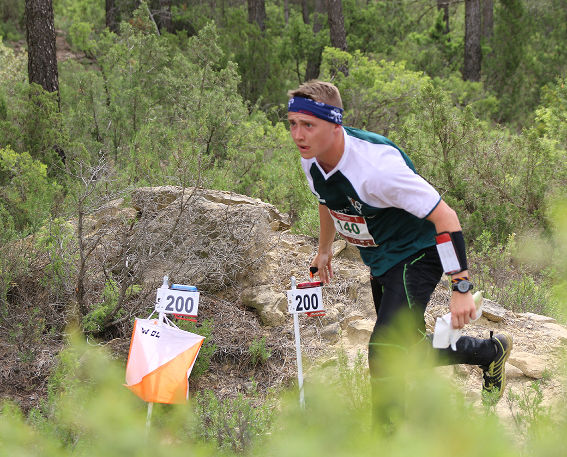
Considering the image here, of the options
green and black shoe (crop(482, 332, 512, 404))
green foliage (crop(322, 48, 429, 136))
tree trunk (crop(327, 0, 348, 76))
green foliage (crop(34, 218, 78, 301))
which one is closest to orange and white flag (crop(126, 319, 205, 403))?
green foliage (crop(34, 218, 78, 301))

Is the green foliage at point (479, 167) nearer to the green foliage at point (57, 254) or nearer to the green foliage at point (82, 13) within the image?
the green foliage at point (57, 254)

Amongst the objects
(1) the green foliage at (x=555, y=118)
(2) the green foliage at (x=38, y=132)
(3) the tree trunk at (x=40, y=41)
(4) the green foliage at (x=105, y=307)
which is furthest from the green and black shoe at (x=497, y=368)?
(3) the tree trunk at (x=40, y=41)

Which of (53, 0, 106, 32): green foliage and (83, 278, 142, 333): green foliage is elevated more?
(53, 0, 106, 32): green foliage

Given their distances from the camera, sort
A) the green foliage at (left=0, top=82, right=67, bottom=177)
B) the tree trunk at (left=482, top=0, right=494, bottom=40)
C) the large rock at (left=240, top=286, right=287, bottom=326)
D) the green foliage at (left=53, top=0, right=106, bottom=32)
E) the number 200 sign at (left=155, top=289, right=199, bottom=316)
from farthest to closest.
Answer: the tree trunk at (left=482, top=0, right=494, bottom=40) → the green foliage at (left=53, top=0, right=106, bottom=32) → the green foliage at (left=0, top=82, right=67, bottom=177) → the large rock at (left=240, top=286, right=287, bottom=326) → the number 200 sign at (left=155, top=289, right=199, bottom=316)

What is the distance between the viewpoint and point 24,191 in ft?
18.2

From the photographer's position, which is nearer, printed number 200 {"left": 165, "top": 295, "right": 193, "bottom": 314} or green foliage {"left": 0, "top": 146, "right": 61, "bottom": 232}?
printed number 200 {"left": 165, "top": 295, "right": 193, "bottom": 314}

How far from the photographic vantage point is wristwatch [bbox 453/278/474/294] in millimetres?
2527

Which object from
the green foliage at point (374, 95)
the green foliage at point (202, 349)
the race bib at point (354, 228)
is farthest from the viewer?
the green foliage at point (374, 95)

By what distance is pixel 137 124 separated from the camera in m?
8.27

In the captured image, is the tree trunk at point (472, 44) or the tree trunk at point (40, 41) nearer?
the tree trunk at point (40, 41)

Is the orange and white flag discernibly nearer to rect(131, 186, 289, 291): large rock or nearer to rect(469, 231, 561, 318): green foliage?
rect(131, 186, 289, 291): large rock

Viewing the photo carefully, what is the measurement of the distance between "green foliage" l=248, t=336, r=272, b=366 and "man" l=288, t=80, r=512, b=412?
1.31 meters

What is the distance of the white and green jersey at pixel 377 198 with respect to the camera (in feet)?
8.50

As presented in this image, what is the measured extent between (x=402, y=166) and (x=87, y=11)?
14400 millimetres
